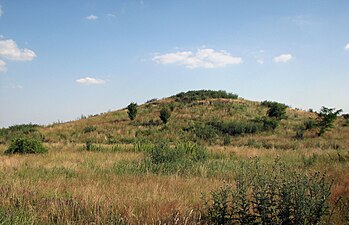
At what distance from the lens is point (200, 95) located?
1836 inches

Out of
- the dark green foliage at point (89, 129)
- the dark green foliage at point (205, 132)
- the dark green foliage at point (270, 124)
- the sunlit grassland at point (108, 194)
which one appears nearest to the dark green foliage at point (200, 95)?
the dark green foliage at point (205, 132)

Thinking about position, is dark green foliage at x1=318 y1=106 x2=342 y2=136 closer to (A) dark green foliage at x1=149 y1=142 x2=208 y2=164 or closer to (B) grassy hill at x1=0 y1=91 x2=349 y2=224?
(B) grassy hill at x1=0 y1=91 x2=349 y2=224

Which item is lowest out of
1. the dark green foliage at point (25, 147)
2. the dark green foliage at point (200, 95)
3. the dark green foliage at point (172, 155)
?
the dark green foliage at point (172, 155)

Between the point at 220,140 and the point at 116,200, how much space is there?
67.9 feet

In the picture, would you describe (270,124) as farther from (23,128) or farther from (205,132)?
(23,128)

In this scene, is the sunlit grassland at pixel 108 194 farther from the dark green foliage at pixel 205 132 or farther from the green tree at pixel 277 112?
the green tree at pixel 277 112

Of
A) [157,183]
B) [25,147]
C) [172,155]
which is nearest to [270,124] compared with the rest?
[172,155]

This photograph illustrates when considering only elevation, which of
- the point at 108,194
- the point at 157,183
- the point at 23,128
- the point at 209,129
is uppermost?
the point at 23,128

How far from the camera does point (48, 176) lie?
8125mm

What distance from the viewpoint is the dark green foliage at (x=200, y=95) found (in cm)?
4481

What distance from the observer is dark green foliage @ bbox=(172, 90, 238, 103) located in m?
44.8

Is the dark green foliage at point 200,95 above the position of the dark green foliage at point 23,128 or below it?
above

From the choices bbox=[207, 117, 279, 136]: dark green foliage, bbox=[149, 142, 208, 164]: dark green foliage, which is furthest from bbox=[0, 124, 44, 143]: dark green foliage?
bbox=[149, 142, 208, 164]: dark green foliage

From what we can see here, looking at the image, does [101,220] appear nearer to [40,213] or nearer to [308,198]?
[40,213]
